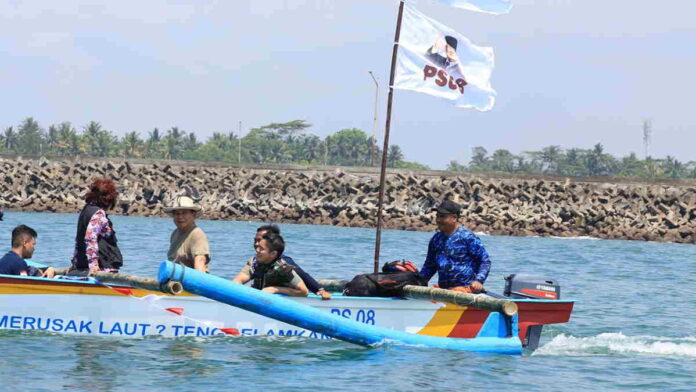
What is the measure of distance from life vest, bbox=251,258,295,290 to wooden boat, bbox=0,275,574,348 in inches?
10.8

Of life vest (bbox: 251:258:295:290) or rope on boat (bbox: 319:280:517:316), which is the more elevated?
life vest (bbox: 251:258:295:290)

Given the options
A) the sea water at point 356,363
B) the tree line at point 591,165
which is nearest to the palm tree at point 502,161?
the tree line at point 591,165

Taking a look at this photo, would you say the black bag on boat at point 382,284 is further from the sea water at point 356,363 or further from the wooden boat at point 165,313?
the sea water at point 356,363

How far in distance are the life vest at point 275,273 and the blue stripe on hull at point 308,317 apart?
0.48m

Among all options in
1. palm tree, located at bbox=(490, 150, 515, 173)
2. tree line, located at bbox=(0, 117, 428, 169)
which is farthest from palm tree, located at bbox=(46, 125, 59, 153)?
palm tree, located at bbox=(490, 150, 515, 173)

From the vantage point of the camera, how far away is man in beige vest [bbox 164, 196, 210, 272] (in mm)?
12523

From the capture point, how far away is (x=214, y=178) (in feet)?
216

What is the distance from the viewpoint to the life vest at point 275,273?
41.5ft

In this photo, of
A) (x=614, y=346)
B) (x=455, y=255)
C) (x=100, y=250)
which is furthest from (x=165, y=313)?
(x=614, y=346)

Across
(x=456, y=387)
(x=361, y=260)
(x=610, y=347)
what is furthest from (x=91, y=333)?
(x=361, y=260)

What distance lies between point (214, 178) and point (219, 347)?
2108 inches

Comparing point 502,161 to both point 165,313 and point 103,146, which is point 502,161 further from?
point 165,313

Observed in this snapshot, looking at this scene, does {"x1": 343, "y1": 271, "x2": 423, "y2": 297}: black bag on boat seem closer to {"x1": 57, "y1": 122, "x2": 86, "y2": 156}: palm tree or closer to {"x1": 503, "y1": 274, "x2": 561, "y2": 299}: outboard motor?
{"x1": 503, "y1": 274, "x2": 561, "y2": 299}: outboard motor

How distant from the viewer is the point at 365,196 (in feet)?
206
